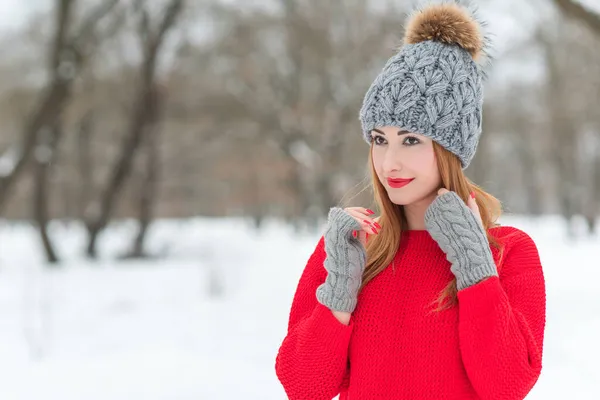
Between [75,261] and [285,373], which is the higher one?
[285,373]

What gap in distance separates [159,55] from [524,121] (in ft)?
59.2

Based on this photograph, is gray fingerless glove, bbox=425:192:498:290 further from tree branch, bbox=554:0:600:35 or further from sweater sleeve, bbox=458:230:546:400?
tree branch, bbox=554:0:600:35

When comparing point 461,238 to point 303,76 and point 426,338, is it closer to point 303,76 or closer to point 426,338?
point 426,338

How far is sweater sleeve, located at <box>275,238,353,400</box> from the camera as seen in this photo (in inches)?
71.4

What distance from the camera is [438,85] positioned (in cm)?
182

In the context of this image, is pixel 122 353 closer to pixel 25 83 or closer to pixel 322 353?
pixel 322 353

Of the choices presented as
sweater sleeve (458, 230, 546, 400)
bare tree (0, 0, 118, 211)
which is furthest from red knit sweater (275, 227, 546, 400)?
bare tree (0, 0, 118, 211)

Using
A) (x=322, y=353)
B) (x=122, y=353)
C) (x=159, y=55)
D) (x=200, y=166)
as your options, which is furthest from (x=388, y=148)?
(x=200, y=166)

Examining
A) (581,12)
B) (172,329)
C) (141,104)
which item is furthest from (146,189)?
(581,12)

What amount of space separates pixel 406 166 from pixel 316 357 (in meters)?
0.59

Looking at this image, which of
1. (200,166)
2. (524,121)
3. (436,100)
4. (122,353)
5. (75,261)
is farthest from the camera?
(200,166)

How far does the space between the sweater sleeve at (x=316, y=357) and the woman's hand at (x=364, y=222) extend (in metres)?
0.24

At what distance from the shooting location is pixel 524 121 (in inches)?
1051

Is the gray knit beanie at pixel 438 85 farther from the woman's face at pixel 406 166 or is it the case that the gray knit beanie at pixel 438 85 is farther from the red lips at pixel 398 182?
the red lips at pixel 398 182
